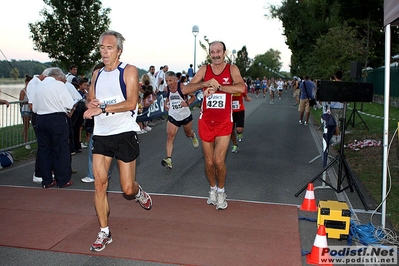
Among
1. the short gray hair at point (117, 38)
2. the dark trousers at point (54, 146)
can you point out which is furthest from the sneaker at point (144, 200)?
the dark trousers at point (54, 146)

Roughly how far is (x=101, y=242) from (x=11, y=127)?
770 cm

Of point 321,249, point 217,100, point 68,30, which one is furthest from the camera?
point 68,30

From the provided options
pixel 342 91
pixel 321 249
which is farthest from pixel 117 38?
pixel 342 91

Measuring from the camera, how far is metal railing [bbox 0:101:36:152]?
10.9m

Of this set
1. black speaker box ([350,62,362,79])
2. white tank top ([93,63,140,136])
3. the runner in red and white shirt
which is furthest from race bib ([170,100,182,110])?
white tank top ([93,63,140,136])

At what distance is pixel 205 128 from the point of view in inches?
252

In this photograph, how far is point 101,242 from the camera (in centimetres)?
489

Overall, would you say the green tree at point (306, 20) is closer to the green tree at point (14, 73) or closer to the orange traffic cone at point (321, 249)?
the green tree at point (14, 73)

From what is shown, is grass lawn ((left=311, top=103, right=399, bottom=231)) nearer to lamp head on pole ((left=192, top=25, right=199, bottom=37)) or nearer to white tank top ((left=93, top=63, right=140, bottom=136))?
white tank top ((left=93, top=63, right=140, bottom=136))

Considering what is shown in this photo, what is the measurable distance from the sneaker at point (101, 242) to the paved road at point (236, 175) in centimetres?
17

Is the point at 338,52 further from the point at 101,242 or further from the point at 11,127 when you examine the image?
the point at 101,242

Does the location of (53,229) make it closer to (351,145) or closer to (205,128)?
(205,128)

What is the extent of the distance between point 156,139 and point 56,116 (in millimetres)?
6344

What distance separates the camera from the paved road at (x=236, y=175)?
16.0 ft
